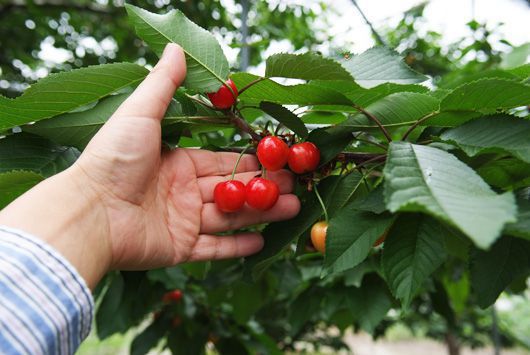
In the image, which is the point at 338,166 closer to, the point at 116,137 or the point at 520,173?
the point at 520,173

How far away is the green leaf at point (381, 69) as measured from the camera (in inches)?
38.7

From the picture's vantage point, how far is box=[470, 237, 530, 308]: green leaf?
37.2 inches

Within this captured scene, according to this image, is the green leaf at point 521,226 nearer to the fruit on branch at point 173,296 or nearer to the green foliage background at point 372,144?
the green foliage background at point 372,144

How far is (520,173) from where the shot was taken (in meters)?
0.98

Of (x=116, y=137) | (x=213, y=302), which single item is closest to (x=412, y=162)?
(x=116, y=137)

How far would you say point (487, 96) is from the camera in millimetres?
880

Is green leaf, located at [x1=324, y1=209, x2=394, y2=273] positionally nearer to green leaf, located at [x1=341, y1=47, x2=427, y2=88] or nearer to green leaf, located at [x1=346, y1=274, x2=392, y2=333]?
green leaf, located at [x1=341, y1=47, x2=427, y2=88]

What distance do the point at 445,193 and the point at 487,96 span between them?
0.33 meters

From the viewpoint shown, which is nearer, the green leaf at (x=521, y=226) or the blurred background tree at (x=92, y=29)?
the green leaf at (x=521, y=226)

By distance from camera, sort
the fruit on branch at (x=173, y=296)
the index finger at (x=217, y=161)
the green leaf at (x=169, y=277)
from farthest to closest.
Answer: the fruit on branch at (x=173, y=296), the green leaf at (x=169, y=277), the index finger at (x=217, y=161)

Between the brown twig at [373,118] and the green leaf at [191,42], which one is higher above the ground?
the green leaf at [191,42]

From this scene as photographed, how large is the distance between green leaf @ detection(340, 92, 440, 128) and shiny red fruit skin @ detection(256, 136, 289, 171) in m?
0.16

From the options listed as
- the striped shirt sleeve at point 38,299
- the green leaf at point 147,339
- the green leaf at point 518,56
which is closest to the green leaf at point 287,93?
the striped shirt sleeve at point 38,299

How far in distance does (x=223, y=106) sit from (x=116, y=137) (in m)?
0.26
